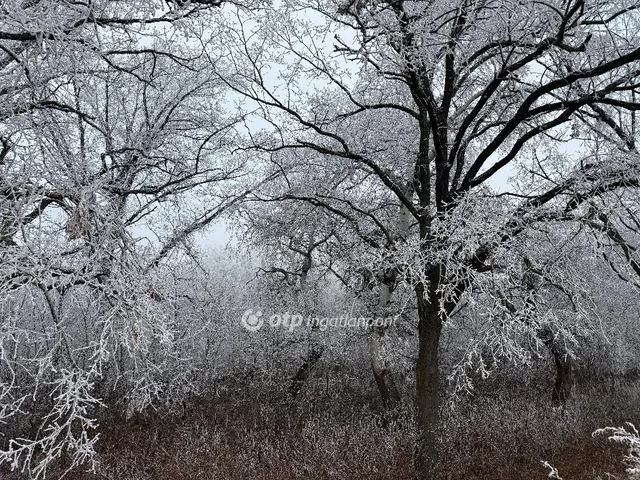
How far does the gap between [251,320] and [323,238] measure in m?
3.29

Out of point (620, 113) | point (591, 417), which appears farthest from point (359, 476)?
point (620, 113)

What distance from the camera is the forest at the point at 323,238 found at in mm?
4652

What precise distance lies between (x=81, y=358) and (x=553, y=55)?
34.8 ft

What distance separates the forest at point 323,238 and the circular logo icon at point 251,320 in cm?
13

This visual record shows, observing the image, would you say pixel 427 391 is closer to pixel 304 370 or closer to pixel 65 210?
pixel 65 210

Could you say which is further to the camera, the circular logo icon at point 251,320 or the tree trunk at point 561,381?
the circular logo icon at point 251,320

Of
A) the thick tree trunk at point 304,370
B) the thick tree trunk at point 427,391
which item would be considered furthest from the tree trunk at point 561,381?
the thick tree trunk at point 427,391

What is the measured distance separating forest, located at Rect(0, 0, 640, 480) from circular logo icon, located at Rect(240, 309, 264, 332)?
0.43ft

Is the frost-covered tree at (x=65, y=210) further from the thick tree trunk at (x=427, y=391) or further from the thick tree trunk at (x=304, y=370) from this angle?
the thick tree trunk at (x=304, y=370)

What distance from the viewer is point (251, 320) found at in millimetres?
13570

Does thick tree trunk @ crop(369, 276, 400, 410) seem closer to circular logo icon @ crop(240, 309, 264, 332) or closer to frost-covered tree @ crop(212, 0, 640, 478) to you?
frost-covered tree @ crop(212, 0, 640, 478)

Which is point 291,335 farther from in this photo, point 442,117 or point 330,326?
point 442,117

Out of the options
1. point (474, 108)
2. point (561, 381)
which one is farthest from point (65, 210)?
point (561, 381)

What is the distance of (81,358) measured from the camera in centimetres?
1142
